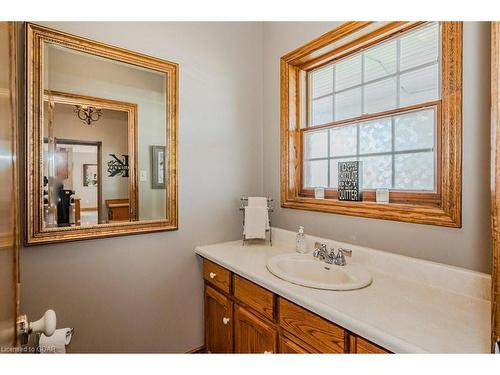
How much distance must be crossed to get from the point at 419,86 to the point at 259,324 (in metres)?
1.40

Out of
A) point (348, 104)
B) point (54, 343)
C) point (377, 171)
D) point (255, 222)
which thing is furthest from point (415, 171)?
point (54, 343)

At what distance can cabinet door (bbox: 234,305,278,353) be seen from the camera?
120 centimetres

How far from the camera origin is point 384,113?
1.39 m

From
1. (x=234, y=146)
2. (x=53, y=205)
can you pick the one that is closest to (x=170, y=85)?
(x=234, y=146)

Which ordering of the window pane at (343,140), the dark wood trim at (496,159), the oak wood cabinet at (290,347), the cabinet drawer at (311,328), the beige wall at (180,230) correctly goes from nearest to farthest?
the dark wood trim at (496,159)
the cabinet drawer at (311,328)
the oak wood cabinet at (290,347)
the beige wall at (180,230)
the window pane at (343,140)

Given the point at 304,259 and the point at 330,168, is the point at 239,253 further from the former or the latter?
the point at 330,168

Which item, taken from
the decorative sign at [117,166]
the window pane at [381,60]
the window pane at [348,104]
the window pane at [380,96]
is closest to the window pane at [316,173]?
the window pane at [348,104]

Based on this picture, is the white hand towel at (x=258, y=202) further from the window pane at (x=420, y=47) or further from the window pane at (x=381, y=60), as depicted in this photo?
the window pane at (x=420, y=47)

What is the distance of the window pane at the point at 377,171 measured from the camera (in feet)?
4.61

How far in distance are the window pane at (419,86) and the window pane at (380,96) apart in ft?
0.15

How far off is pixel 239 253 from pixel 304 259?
0.40 m

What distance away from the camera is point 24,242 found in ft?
4.01

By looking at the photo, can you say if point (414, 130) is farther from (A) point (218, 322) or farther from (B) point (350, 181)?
(A) point (218, 322)

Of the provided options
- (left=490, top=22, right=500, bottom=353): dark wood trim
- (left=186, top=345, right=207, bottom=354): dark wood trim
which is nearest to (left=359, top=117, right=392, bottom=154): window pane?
(left=490, top=22, right=500, bottom=353): dark wood trim
